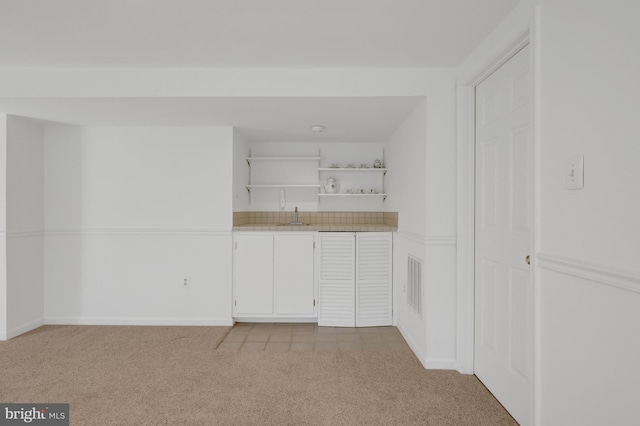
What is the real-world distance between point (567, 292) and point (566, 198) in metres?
0.39

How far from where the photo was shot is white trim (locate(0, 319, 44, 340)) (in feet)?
10.3

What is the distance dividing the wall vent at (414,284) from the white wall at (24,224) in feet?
12.5

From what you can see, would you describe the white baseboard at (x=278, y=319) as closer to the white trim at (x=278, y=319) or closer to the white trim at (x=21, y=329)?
the white trim at (x=278, y=319)

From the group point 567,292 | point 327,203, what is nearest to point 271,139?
point 327,203

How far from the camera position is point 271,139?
4.18m

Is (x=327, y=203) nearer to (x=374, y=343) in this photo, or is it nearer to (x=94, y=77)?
(x=374, y=343)

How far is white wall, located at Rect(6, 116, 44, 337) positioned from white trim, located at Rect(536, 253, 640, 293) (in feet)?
14.2

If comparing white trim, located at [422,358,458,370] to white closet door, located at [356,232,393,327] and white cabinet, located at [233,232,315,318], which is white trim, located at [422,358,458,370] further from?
white cabinet, located at [233,232,315,318]

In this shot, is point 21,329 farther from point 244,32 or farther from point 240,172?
point 244,32

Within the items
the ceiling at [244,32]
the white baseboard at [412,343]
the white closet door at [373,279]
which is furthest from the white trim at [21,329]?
the white baseboard at [412,343]

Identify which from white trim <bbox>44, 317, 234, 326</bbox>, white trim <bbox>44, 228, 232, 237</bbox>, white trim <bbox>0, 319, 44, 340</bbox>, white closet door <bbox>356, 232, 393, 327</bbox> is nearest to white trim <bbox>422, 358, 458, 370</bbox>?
white closet door <bbox>356, 232, 393, 327</bbox>

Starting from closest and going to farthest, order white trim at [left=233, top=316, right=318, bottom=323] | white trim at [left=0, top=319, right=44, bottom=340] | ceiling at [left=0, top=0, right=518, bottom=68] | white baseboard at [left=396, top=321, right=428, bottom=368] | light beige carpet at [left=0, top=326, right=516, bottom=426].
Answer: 1. ceiling at [left=0, top=0, right=518, bottom=68]
2. light beige carpet at [left=0, top=326, right=516, bottom=426]
3. white baseboard at [left=396, top=321, right=428, bottom=368]
4. white trim at [left=0, top=319, right=44, bottom=340]
5. white trim at [left=233, top=316, right=318, bottom=323]

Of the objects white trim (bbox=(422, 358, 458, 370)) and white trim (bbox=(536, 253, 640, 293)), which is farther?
white trim (bbox=(422, 358, 458, 370))

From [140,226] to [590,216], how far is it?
12.3 feet
